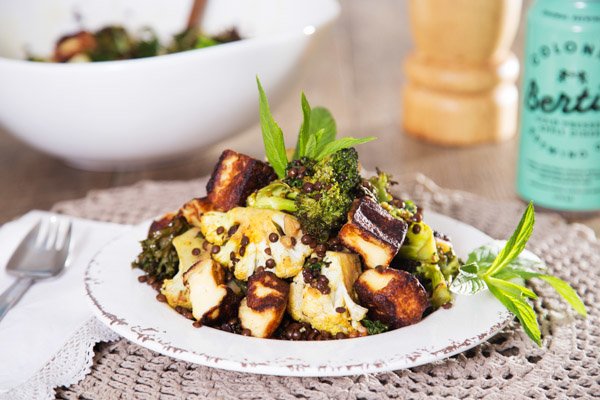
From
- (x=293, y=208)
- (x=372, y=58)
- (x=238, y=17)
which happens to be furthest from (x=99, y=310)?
(x=372, y=58)

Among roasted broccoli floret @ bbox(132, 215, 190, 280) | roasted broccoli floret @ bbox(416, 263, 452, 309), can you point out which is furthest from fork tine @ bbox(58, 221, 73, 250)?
roasted broccoli floret @ bbox(416, 263, 452, 309)

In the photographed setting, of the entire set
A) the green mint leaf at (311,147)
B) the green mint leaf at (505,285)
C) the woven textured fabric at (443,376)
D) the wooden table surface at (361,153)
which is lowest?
the wooden table surface at (361,153)

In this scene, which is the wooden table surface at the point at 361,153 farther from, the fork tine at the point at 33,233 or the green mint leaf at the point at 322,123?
the green mint leaf at the point at 322,123

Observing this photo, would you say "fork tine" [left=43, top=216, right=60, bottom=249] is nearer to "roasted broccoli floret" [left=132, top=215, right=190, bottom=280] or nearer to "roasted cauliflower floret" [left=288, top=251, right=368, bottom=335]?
"roasted broccoli floret" [left=132, top=215, right=190, bottom=280]

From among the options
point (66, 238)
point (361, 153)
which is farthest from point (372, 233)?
point (361, 153)

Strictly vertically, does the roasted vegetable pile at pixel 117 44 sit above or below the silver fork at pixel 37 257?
above

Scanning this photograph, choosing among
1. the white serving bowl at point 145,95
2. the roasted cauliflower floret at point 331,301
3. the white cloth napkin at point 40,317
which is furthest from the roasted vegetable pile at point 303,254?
the white serving bowl at point 145,95
